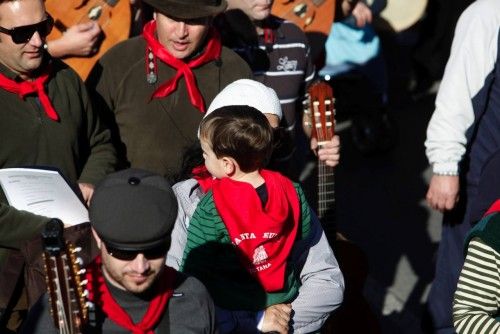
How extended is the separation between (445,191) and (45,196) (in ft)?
6.31

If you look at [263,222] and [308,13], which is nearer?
[263,222]

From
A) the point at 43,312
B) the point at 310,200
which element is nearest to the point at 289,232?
the point at 43,312

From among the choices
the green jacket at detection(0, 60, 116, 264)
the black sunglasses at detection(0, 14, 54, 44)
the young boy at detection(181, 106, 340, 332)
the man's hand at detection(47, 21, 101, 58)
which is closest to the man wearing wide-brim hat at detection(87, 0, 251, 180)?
the green jacket at detection(0, 60, 116, 264)

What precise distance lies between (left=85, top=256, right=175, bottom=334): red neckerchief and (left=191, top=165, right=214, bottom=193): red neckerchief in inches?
33.3

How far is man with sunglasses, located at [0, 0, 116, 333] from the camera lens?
416 centimetres

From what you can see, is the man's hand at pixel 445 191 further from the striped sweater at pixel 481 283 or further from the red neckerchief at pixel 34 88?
the red neckerchief at pixel 34 88

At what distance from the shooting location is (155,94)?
16.3ft

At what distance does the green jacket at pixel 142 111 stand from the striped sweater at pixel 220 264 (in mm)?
1069

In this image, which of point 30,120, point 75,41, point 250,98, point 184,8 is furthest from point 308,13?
point 30,120

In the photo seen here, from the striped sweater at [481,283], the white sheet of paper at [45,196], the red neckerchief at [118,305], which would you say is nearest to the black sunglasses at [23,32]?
the white sheet of paper at [45,196]

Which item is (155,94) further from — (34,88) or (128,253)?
(128,253)

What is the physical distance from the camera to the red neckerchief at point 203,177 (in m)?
4.09

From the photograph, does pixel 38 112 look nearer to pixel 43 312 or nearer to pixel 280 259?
pixel 280 259

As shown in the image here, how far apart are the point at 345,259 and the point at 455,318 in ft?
4.65
